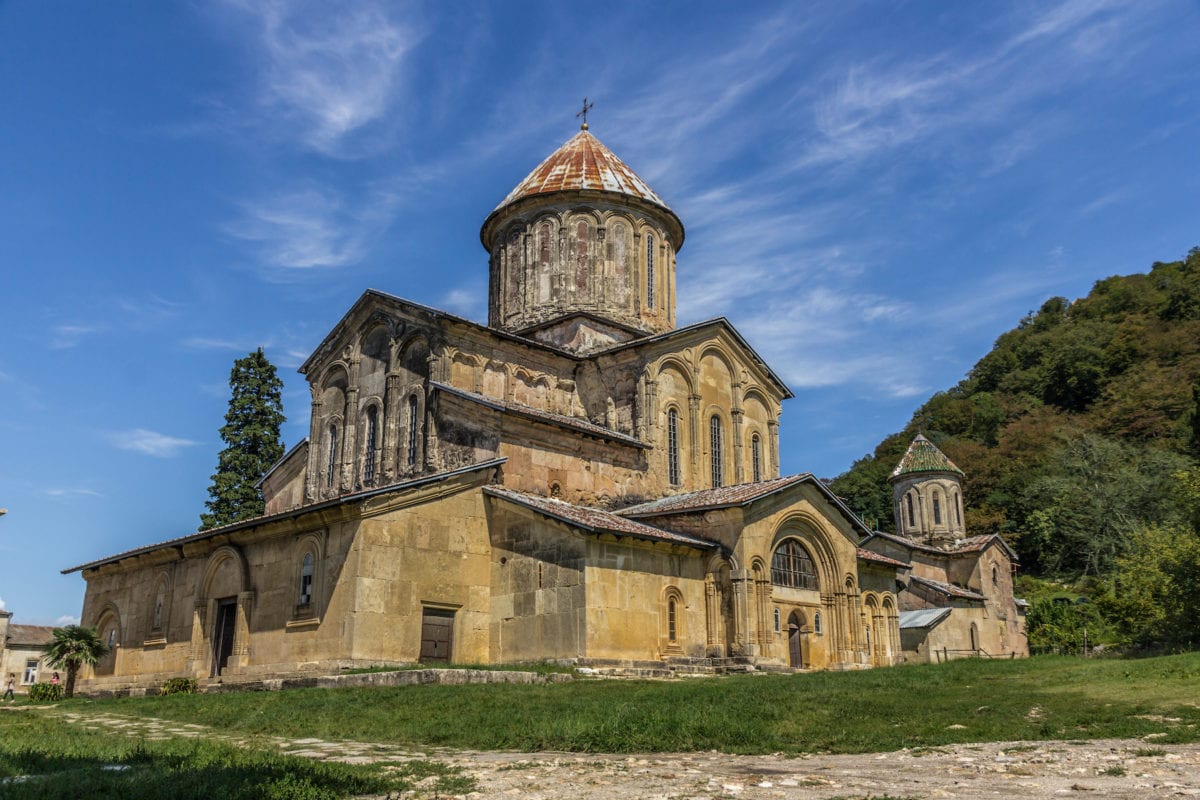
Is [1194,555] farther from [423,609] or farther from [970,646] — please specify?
[423,609]

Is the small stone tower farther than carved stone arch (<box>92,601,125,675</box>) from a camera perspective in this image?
Yes

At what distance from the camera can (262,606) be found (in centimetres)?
2327

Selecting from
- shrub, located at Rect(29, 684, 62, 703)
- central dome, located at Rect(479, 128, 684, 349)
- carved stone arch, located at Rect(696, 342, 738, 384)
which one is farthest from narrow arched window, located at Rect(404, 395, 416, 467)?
shrub, located at Rect(29, 684, 62, 703)

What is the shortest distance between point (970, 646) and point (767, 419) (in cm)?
1595

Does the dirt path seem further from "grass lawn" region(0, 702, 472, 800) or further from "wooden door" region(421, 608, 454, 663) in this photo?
"wooden door" region(421, 608, 454, 663)

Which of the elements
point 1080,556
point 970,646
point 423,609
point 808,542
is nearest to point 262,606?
point 423,609

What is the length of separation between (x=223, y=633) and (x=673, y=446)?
44.6 feet

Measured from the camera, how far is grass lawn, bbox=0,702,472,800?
7.01 metres

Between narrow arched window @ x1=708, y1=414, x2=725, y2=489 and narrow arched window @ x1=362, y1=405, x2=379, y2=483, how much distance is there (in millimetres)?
10308

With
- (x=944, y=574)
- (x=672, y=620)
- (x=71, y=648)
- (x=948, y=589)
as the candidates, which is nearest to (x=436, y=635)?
(x=672, y=620)

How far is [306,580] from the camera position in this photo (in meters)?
22.2

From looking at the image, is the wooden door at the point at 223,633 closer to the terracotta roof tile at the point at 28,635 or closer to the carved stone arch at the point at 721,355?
the carved stone arch at the point at 721,355

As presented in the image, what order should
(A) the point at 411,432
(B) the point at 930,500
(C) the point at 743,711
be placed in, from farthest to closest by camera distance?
(B) the point at 930,500, (A) the point at 411,432, (C) the point at 743,711

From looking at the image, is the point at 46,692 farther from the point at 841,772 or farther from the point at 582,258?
the point at 841,772
